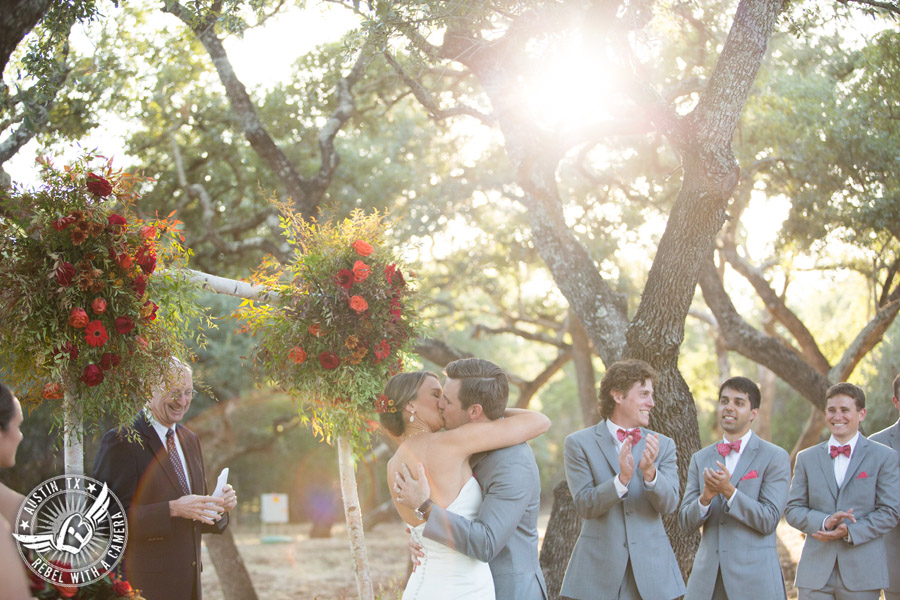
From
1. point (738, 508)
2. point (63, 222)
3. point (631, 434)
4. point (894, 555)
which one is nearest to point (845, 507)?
point (894, 555)

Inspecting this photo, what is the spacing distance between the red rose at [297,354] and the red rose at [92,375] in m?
1.61

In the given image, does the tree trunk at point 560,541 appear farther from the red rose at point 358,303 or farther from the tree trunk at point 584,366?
the tree trunk at point 584,366

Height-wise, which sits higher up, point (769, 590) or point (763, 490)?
point (763, 490)

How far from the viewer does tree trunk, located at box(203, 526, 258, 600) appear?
11383mm

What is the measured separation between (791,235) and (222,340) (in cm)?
1134

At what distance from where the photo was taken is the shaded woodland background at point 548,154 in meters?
7.12

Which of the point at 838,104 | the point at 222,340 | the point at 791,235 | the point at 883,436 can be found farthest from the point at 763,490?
the point at 222,340

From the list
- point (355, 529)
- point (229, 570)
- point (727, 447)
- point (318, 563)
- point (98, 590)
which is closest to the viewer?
point (98, 590)

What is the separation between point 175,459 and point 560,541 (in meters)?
4.35

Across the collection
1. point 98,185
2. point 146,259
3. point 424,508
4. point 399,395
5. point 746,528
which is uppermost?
point 98,185

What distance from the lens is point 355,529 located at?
6105 mm

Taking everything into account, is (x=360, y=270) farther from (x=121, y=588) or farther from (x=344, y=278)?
(x=121, y=588)

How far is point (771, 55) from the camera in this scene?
42.1 feet

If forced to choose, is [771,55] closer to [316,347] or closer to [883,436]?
[883,436]
